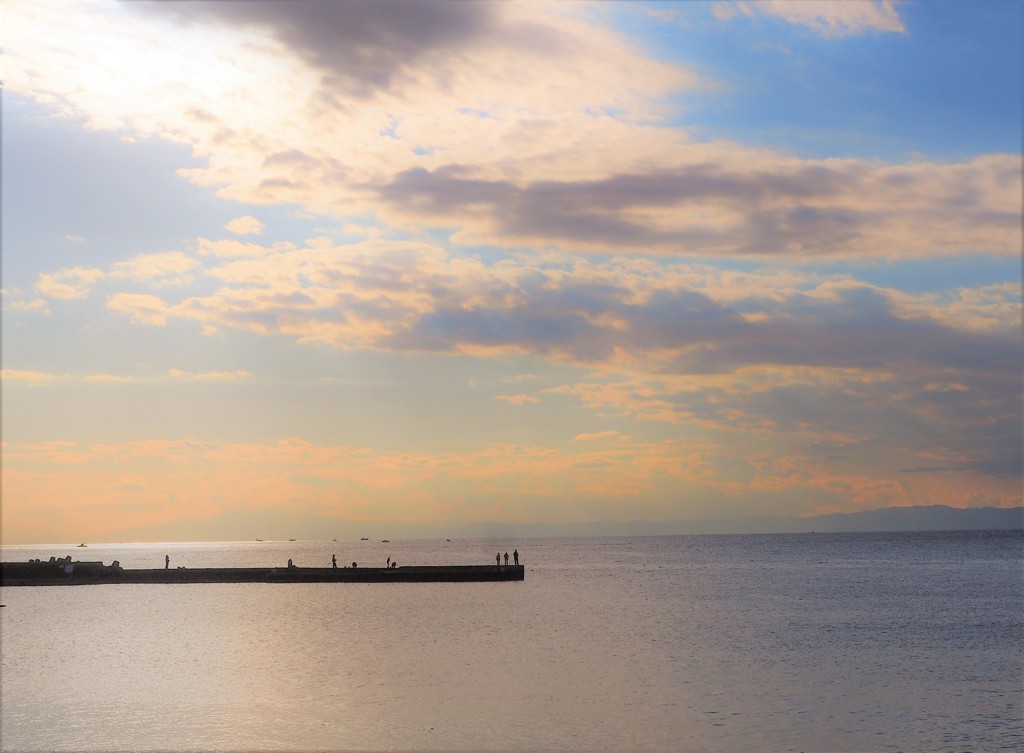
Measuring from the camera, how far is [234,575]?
11212 centimetres

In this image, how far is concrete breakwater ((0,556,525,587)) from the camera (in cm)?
10769

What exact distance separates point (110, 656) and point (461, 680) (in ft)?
73.3

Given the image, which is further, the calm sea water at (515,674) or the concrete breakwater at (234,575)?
the concrete breakwater at (234,575)

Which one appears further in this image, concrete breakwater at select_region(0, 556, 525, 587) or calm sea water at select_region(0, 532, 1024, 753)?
concrete breakwater at select_region(0, 556, 525, 587)

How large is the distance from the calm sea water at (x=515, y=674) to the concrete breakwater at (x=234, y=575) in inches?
743

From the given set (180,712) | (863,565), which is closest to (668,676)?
(180,712)

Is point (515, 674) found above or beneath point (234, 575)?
beneath

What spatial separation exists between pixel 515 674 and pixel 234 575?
74.7 m

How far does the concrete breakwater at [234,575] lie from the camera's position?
353 ft

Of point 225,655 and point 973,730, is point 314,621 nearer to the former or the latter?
point 225,655

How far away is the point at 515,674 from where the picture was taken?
4556 cm

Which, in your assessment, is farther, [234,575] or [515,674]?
[234,575]

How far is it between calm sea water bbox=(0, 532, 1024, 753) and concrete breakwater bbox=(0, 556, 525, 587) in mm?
18879

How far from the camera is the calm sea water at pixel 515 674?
112 ft
